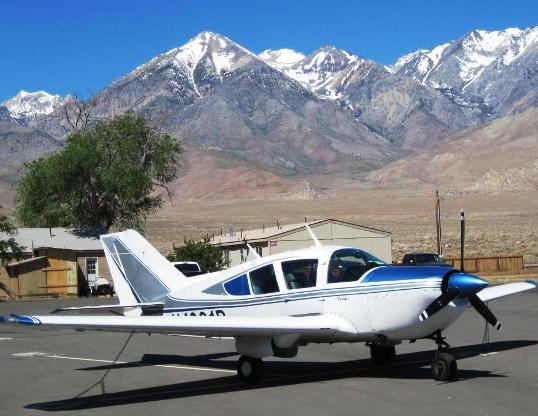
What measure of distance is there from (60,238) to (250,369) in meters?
41.4

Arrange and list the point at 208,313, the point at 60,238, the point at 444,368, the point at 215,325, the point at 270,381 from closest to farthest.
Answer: the point at 215,325, the point at 444,368, the point at 270,381, the point at 208,313, the point at 60,238

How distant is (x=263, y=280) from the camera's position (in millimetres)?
15797

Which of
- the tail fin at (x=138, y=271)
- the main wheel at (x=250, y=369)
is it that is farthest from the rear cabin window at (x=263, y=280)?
the tail fin at (x=138, y=271)

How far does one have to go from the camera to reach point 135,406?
13.5 metres

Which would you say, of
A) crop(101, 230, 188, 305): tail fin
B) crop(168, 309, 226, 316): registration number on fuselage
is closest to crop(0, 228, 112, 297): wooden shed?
crop(101, 230, 188, 305): tail fin

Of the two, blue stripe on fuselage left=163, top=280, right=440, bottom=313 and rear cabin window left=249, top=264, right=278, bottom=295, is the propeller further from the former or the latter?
rear cabin window left=249, top=264, right=278, bottom=295

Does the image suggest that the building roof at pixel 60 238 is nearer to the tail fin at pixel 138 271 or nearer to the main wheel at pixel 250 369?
the tail fin at pixel 138 271

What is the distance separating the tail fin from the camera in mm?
17406

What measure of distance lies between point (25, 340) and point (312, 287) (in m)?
11.8

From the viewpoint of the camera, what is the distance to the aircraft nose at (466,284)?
45.3ft

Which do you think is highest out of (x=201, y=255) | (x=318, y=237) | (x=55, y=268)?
(x=318, y=237)

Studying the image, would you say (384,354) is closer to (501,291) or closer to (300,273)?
(300,273)

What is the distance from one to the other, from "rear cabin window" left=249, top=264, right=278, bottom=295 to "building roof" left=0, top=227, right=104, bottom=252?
37791 millimetres

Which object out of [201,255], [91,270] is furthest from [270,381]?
[91,270]
